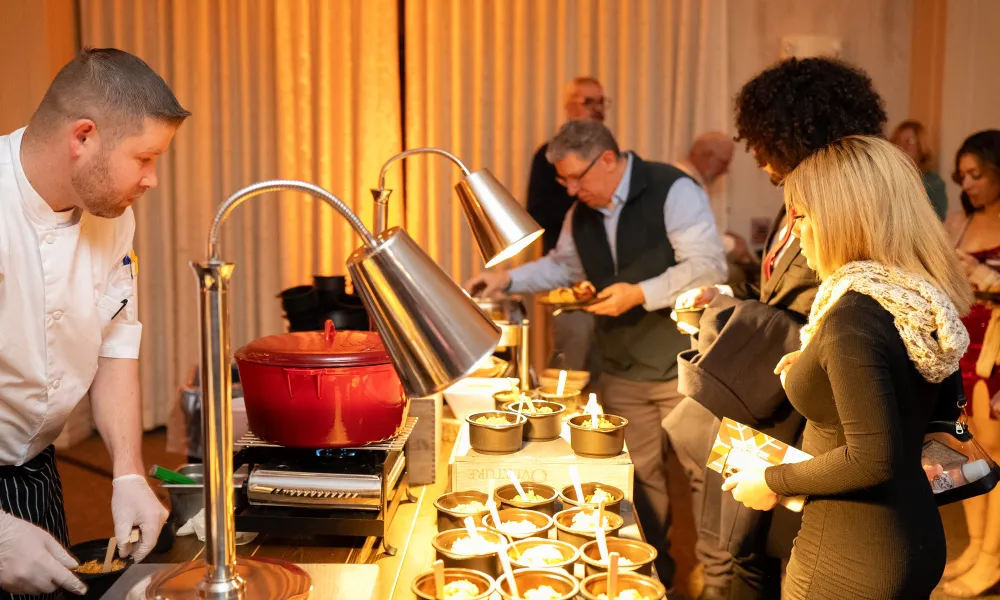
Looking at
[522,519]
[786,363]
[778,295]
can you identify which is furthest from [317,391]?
[778,295]

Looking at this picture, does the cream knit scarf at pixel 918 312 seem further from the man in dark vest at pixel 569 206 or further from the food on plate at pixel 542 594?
the man in dark vest at pixel 569 206

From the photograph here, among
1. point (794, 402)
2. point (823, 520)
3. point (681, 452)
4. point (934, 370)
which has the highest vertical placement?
point (934, 370)

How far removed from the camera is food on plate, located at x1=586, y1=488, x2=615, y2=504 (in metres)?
1.50

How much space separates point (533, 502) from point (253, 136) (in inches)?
156

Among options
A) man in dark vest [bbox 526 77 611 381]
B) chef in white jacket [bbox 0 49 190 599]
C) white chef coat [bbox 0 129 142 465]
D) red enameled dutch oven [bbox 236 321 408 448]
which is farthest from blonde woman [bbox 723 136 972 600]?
man in dark vest [bbox 526 77 611 381]

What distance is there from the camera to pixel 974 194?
3238mm

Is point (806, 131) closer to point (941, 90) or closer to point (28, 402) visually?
point (28, 402)

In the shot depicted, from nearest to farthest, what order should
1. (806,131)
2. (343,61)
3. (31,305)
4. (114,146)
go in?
1. (114,146)
2. (31,305)
3. (806,131)
4. (343,61)

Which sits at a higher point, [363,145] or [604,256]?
[363,145]

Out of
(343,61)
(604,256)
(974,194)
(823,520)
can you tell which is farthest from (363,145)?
(823,520)

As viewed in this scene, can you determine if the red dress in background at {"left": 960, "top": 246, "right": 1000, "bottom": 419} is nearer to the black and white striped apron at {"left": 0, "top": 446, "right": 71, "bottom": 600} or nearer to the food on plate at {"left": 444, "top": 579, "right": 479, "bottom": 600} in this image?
the food on plate at {"left": 444, "top": 579, "right": 479, "bottom": 600}

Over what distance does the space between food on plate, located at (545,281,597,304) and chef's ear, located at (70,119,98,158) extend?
176 cm

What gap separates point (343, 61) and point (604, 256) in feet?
8.06

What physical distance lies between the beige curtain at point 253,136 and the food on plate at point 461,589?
3867 millimetres
